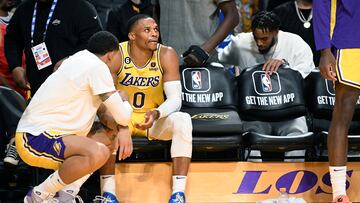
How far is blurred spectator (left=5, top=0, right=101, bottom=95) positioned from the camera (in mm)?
6551

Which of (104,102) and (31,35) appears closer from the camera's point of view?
(104,102)

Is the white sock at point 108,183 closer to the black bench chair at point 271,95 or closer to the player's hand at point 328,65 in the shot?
the black bench chair at point 271,95

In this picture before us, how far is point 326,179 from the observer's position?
20.2 feet

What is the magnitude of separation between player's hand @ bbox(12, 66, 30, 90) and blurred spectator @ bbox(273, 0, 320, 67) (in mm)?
2555

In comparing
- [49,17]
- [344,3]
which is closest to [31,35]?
[49,17]

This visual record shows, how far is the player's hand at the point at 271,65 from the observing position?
6.56m

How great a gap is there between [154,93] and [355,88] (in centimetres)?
172

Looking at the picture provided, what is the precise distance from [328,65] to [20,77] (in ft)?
8.95

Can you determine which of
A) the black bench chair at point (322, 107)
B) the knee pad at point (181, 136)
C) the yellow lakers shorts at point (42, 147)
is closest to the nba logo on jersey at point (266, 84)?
the black bench chair at point (322, 107)

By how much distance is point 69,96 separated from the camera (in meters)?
5.34

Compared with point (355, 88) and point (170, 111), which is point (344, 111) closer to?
point (355, 88)

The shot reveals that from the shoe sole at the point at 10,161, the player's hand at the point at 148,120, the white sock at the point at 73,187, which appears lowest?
the white sock at the point at 73,187

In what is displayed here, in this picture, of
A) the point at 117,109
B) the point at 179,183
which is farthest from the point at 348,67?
the point at 117,109

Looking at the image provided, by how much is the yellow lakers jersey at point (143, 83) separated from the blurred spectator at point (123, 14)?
75cm
